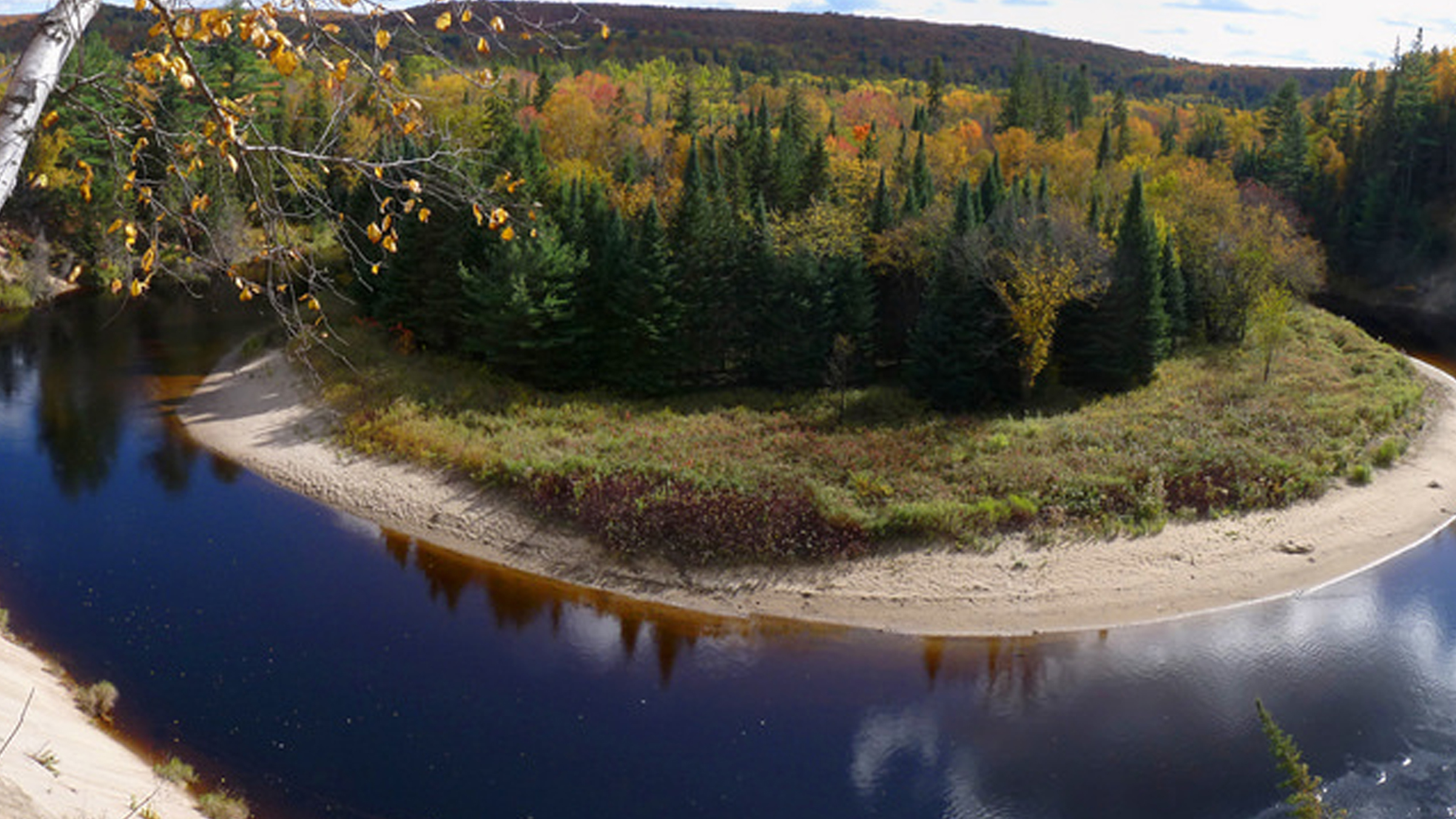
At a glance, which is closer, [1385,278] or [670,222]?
[670,222]

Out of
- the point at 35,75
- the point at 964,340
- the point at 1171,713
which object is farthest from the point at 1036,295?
the point at 35,75

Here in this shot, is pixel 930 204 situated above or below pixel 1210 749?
above

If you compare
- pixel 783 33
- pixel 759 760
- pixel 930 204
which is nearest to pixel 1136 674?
pixel 759 760

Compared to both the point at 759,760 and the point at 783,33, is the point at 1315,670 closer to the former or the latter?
the point at 759,760

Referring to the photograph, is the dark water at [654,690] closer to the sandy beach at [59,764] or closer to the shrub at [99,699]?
the shrub at [99,699]

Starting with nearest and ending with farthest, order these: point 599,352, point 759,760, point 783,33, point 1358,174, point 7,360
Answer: point 759,760 < point 599,352 < point 7,360 < point 1358,174 < point 783,33

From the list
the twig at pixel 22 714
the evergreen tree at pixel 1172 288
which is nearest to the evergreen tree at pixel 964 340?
the evergreen tree at pixel 1172 288
